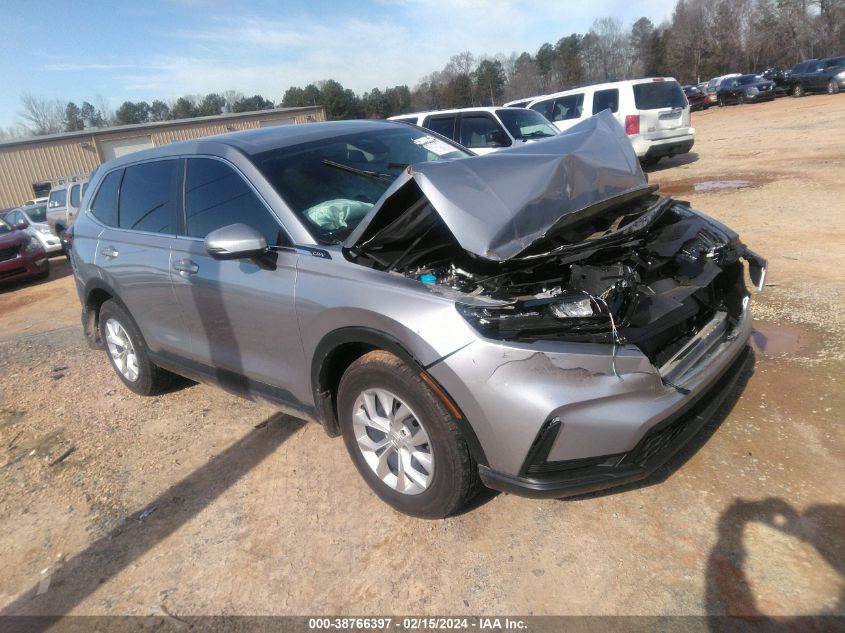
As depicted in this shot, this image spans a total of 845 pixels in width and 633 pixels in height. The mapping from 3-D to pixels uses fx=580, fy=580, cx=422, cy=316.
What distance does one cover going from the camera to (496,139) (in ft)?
34.6

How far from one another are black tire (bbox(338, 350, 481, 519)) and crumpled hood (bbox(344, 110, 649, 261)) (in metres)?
0.60

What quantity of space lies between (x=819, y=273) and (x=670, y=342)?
3.51 m

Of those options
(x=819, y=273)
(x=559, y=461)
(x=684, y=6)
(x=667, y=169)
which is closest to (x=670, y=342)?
(x=559, y=461)

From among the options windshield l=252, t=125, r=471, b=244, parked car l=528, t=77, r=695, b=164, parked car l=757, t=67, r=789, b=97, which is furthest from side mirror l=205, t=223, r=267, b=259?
parked car l=757, t=67, r=789, b=97

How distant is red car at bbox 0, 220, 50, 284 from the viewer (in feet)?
36.4

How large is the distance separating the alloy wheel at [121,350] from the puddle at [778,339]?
4.67 m

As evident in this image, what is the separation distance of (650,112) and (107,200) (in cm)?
1116

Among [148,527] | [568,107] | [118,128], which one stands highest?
[118,128]

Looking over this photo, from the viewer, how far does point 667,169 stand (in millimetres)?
13469

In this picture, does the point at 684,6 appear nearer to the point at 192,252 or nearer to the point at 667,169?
the point at 667,169

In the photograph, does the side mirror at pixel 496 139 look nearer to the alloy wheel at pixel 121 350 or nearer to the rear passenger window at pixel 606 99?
the rear passenger window at pixel 606 99

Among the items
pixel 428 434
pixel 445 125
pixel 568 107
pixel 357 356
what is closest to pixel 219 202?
pixel 357 356

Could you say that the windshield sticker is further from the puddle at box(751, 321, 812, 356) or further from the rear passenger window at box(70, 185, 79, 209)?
the rear passenger window at box(70, 185, 79, 209)

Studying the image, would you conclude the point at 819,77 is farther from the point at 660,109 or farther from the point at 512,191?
the point at 512,191
